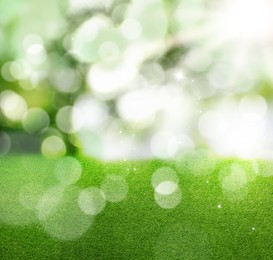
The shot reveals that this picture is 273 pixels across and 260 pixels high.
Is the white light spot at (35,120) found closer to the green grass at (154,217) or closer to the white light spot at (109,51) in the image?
the green grass at (154,217)

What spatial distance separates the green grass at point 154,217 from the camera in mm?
2939

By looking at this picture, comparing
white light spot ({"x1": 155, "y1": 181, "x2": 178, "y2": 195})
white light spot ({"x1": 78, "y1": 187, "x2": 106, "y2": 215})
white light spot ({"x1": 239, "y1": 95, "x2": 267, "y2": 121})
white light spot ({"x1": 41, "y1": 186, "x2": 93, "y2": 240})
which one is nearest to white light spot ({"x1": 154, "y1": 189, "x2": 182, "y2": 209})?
white light spot ({"x1": 155, "y1": 181, "x2": 178, "y2": 195})

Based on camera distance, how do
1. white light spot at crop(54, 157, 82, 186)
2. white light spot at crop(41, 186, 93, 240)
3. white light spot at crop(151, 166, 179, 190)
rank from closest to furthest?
white light spot at crop(41, 186, 93, 240) < white light spot at crop(151, 166, 179, 190) < white light spot at crop(54, 157, 82, 186)

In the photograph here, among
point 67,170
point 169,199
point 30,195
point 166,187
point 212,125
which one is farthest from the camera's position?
point 212,125

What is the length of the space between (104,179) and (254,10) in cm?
293

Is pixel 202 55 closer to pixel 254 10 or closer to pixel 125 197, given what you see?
pixel 254 10

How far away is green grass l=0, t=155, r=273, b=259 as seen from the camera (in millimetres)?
2939

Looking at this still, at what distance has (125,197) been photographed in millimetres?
3582

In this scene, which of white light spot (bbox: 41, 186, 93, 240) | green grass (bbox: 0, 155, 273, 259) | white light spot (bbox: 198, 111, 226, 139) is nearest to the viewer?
green grass (bbox: 0, 155, 273, 259)

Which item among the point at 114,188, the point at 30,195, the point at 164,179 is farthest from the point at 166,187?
the point at 30,195

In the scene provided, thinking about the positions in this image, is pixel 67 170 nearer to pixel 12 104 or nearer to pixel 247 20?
pixel 12 104

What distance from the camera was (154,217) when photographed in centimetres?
331

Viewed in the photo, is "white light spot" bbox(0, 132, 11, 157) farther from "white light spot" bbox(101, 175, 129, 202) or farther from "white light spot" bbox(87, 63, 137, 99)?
"white light spot" bbox(101, 175, 129, 202)

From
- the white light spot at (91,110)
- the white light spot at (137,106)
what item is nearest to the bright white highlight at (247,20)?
the white light spot at (137,106)
